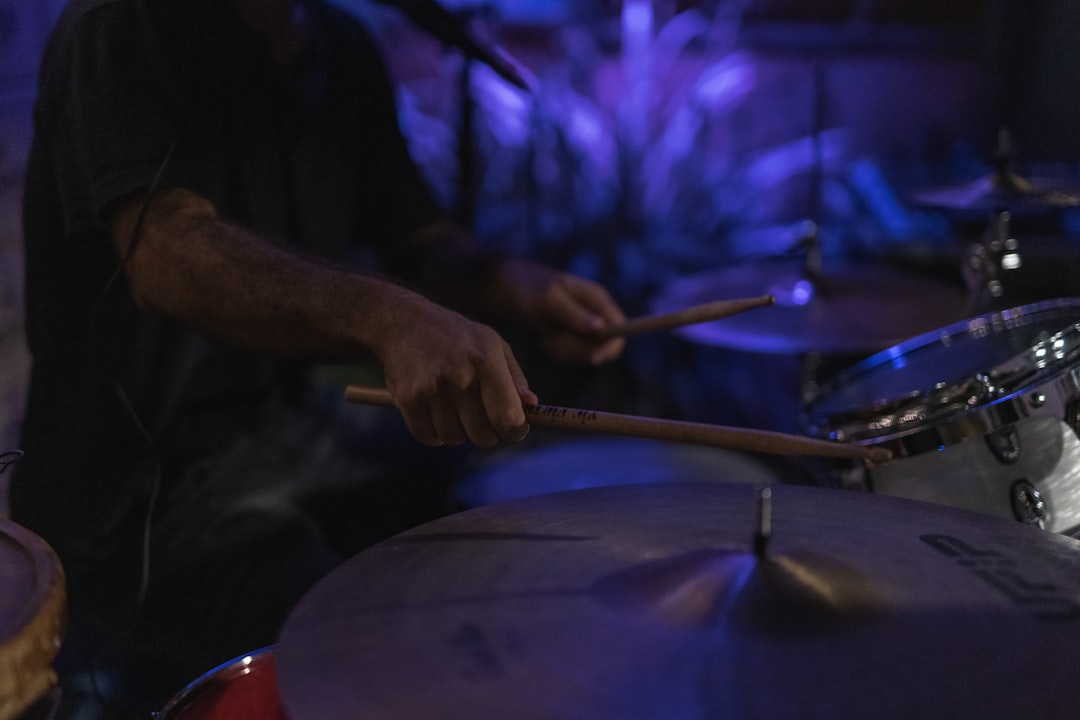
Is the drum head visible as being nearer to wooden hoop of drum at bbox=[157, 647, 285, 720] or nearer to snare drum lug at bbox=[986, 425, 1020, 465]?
snare drum lug at bbox=[986, 425, 1020, 465]

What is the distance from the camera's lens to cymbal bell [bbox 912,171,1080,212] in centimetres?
153

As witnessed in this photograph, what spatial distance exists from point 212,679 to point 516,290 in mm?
847

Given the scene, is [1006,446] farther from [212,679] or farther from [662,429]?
[212,679]

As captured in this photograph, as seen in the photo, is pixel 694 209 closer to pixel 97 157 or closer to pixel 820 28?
pixel 820 28

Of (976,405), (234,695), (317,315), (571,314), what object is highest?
(976,405)

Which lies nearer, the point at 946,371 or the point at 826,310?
the point at 946,371

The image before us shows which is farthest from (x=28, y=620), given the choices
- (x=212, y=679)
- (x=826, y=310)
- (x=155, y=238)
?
(x=826, y=310)

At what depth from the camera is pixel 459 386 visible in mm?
856

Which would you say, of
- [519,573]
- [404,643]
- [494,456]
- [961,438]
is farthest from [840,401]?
[404,643]

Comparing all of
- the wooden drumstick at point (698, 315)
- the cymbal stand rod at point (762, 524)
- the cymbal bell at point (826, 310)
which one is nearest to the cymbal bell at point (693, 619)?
the cymbal stand rod at point (762, 524)

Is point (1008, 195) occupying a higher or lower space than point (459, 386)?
higher

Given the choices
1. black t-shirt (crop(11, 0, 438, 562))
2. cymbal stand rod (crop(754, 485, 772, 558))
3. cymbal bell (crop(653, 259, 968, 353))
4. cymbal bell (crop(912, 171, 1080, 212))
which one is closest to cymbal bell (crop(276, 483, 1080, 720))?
cymbal stand rod (crop(754, 485, 772, 558))

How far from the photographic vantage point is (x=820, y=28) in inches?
A: 118

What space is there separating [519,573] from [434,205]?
46.4 inches
